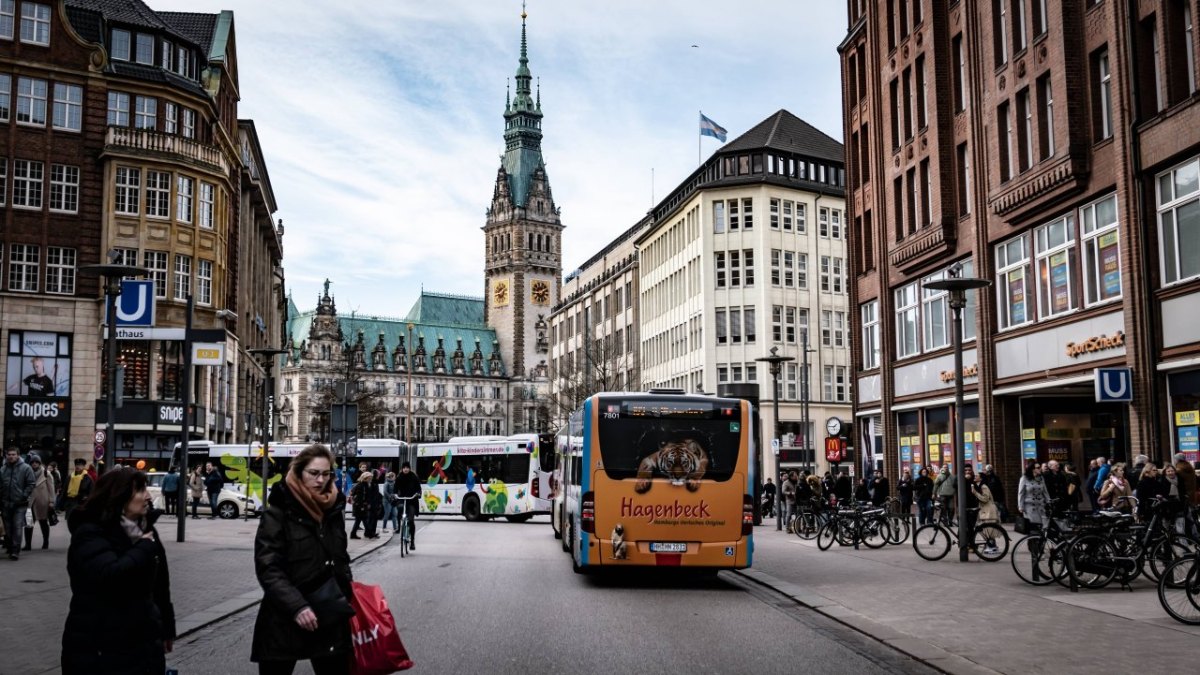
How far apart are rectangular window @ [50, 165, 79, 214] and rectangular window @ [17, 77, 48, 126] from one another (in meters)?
1.95

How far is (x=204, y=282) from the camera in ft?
176

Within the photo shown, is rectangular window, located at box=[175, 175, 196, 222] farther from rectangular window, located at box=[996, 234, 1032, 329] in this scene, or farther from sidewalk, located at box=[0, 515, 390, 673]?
rectangular window, located at box=[996, 234, 1032, 329]

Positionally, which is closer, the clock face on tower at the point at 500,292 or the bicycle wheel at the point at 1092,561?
the bicycle wheel at the point at 1092,561

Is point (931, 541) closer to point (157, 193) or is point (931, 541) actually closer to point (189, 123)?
point (157, 193)

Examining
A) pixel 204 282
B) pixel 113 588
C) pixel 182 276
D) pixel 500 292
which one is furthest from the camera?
pixel 500 292

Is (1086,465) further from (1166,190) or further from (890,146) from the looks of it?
(890,146)

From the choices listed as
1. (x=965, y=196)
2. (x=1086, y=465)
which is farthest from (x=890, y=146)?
(x=1086, y=465)

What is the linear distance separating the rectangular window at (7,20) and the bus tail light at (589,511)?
40.0 m

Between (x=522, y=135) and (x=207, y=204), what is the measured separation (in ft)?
415

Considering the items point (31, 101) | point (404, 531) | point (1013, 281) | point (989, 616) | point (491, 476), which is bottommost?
point (989, 616)

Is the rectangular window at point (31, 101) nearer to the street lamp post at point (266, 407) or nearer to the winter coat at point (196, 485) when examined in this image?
the street lamp post at point (266, 407)

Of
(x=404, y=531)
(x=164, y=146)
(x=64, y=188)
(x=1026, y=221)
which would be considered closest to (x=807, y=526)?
(x=1026, y=221)

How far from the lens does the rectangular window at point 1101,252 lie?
26.6m

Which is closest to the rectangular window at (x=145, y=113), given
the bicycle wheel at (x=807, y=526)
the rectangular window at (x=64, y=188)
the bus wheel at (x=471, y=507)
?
the rectangular window at (x=64, y=188)
